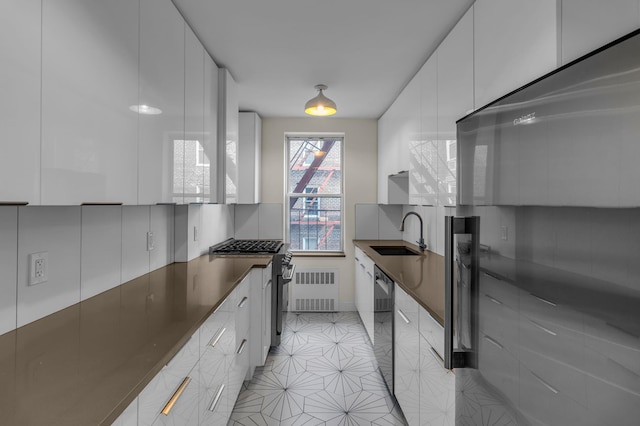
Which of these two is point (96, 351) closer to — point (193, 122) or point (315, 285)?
point (193, 122)

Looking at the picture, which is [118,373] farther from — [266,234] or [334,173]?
[334,173]

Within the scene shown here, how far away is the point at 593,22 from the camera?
923 mm

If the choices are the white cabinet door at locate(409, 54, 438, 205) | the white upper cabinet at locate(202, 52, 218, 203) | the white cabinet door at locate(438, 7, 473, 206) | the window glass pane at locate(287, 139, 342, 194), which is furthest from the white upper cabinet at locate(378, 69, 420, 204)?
the white upper cabinet at locate(202, 52, 218, 203)

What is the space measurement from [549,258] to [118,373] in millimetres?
1040

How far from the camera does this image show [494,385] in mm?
724

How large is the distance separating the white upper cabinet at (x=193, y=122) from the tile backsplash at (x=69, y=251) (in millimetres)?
333

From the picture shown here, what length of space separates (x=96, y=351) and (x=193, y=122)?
1.42 m

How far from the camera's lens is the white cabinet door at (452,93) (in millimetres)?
1683

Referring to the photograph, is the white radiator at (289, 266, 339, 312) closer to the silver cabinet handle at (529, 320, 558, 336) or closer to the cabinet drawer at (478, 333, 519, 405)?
the cabinet drawer at (478, 333, 519, 405)

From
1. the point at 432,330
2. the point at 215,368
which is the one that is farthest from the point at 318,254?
the point at 432,330

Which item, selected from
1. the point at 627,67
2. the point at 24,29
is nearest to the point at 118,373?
the point at 24,29

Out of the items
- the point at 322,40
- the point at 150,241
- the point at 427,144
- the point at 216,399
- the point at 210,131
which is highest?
the point at 322,40

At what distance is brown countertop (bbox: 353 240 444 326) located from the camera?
1.48 meters

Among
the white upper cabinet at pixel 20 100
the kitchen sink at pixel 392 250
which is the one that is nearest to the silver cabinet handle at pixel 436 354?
the white upper cabinet at pixel 20 100
